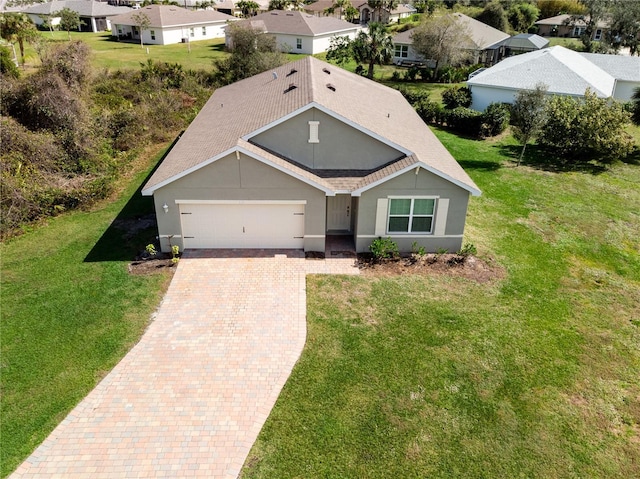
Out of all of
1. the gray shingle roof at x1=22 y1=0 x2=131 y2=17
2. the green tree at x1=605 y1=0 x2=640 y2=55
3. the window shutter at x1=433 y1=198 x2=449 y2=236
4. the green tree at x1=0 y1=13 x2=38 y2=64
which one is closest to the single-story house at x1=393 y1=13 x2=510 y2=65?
the green tree at x1=605 y1=0 x2=640 y2=55

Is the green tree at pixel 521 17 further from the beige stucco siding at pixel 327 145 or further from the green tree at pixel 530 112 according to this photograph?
the beige stucco siding at pixel 327 145

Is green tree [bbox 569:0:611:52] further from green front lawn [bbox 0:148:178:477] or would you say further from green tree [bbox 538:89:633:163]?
green front lawn [bbox 0:148:178:477]

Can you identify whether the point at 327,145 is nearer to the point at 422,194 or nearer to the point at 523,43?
the point at 422,194

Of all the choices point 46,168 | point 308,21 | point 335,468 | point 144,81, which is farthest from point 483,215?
point 308,21

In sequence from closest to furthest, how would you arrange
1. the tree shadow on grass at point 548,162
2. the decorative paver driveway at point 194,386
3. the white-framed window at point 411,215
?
the decorative paver driveway at point 194,386 → the white-framed window at point 411,215 → the tree shadow on grass at point 548,162

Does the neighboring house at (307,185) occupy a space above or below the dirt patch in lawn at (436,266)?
above

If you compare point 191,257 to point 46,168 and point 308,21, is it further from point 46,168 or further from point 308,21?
point 308,21

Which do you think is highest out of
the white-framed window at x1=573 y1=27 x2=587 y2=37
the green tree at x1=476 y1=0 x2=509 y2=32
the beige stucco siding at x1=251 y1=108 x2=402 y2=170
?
the green tree at x1=476 y1=0 x2=509 y2=32

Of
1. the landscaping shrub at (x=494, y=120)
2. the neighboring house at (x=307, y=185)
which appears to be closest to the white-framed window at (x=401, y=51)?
the landscaping shrub at (x=494, y=120)

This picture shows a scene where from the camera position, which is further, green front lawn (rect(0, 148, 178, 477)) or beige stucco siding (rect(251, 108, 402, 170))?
beige stucco siding (rect(251, 108, 402, 170))
